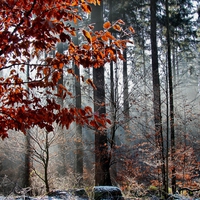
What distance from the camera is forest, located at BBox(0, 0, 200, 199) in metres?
2.23

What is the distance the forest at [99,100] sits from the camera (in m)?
2.23

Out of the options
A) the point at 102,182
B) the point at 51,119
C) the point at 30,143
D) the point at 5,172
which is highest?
the point at 51,119

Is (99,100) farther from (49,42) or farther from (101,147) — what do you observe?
(49,42)

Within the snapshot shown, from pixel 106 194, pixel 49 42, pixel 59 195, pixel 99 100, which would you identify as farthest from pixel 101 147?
pixel 49 42

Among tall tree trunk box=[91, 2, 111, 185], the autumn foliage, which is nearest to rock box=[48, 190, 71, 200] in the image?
tall tree trunk box=[91, 2, 111, 185]

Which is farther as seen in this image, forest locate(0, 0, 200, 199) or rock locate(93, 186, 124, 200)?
rock locate(93, 186, 124, 200)

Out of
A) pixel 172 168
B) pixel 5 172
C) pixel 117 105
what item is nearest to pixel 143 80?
pixel 117 105

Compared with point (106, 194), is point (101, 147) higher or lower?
higher

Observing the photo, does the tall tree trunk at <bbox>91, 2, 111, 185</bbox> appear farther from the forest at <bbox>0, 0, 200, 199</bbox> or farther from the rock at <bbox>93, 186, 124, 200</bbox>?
the rock at <bbox>93, 186, 124, 200</bbox>

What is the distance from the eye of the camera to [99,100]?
763 centimetres

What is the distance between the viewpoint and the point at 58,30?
82.4 inches

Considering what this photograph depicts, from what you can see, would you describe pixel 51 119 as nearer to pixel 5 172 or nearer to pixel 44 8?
pixel 44 8

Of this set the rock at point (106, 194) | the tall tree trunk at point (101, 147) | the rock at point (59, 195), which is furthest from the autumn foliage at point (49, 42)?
the tall tree trunk at point (101, 147)

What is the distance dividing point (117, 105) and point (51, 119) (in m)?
4.87
